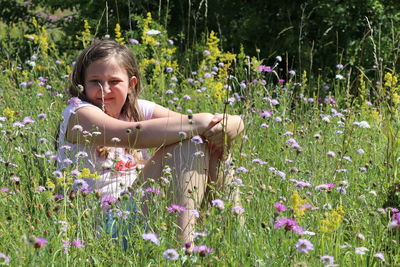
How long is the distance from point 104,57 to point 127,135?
18.7 inches

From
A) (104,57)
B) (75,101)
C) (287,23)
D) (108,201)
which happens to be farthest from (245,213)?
(287,23)

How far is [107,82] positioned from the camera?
121 inches

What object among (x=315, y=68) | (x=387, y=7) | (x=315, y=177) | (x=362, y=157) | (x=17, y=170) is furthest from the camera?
(x=315, y=68)

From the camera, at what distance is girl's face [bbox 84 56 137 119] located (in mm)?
3055

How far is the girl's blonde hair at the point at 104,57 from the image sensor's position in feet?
10.2

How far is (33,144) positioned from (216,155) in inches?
33.4

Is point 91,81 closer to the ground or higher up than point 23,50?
higher up

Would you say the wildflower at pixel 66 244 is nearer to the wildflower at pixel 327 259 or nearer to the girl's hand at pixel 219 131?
the wildflower at pixel 327 259

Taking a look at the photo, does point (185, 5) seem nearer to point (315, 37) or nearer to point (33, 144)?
point (315, 37)

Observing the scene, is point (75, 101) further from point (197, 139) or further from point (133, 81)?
point (197, 139)

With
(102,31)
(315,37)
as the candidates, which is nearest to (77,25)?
(102,31)

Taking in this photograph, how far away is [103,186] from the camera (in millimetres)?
2875

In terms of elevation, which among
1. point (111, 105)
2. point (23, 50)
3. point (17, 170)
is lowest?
point (23, 50)

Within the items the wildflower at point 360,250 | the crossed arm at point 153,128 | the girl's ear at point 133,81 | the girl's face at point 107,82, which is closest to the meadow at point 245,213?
the wildflower at point 360,250
